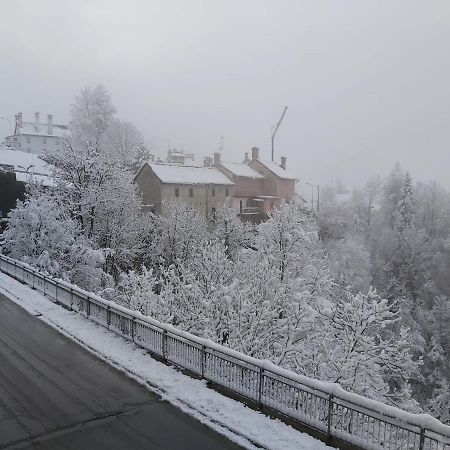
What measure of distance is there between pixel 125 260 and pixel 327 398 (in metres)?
30.5

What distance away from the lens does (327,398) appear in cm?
883

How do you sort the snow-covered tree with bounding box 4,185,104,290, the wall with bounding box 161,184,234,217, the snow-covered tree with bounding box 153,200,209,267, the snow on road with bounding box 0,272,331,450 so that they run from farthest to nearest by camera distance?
the wall with bounding box 161,184,234,217 < the snow-covered tree with bounding box 153,200,209,267 < the snow-covered tree with bounding box 4,185,104,290 < the snow on road with bounding box 0,272,331,450

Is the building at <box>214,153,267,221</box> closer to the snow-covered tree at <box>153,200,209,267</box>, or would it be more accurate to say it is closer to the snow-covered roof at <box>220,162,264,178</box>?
the snow-covered roof at <box>220,162,264,178</box>

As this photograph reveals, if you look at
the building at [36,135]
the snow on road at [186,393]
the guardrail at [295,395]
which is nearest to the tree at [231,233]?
the snow on road at [186,393]

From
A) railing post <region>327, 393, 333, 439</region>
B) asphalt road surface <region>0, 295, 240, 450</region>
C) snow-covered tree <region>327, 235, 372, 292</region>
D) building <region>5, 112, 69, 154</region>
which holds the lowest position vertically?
snow-covered tree <region>327, 235, 372, 292</region>

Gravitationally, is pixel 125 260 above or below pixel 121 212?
below

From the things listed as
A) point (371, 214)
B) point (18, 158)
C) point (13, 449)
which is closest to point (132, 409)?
point (13, 449)

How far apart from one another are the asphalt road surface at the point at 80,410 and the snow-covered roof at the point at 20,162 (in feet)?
118

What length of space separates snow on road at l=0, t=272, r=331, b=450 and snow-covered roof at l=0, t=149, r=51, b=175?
32521 mm

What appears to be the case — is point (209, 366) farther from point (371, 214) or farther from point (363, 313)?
point (371, 214)

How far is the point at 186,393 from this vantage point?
10.8 meters

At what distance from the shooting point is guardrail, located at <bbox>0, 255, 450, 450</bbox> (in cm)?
772

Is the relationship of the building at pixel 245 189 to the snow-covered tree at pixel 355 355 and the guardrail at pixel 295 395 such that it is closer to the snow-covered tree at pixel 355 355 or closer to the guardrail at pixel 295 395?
the snow-covered tree at pixel 355 355

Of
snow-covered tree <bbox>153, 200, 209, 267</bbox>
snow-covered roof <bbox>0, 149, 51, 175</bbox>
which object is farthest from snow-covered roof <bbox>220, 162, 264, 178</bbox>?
snow-covered roof <bbox>0, 149, 51, 175</bbox>
